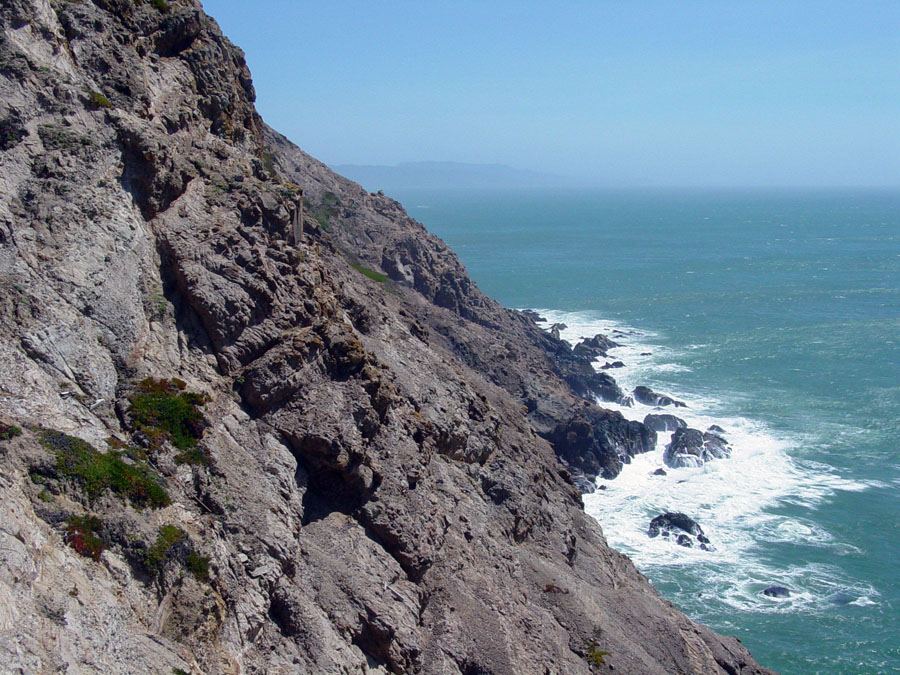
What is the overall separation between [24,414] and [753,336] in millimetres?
99192

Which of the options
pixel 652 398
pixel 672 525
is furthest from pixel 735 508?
pixel 652 398

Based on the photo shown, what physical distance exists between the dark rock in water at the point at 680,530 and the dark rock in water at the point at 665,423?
18.7 metres

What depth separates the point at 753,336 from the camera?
101 m

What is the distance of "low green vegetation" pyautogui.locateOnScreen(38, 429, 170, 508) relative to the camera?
50.1ft

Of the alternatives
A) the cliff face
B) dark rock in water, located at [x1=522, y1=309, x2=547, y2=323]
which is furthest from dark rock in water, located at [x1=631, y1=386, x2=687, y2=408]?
the cliff face

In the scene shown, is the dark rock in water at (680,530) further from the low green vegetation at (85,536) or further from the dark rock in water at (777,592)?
the low green vegetation at (85,536)

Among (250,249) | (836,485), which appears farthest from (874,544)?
(250,249)

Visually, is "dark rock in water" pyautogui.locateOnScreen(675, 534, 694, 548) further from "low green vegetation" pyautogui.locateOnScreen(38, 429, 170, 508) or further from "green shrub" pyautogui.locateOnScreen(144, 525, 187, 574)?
"green shrub" pyautogui.locateOnScreen(144, 525, 187, 574)

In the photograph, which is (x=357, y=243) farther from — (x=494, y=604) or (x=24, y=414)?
(x=24, y=414)

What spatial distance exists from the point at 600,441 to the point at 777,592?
20.6 m

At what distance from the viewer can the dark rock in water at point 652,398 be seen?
75713 millimetres

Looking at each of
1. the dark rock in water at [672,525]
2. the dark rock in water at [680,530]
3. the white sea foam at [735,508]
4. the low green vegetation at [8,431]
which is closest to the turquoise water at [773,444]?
the white sea foam at [735,508]

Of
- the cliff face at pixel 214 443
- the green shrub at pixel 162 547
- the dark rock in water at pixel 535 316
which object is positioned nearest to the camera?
the cliff face at pixel 214 443

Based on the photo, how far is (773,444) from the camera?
65.9 meters
